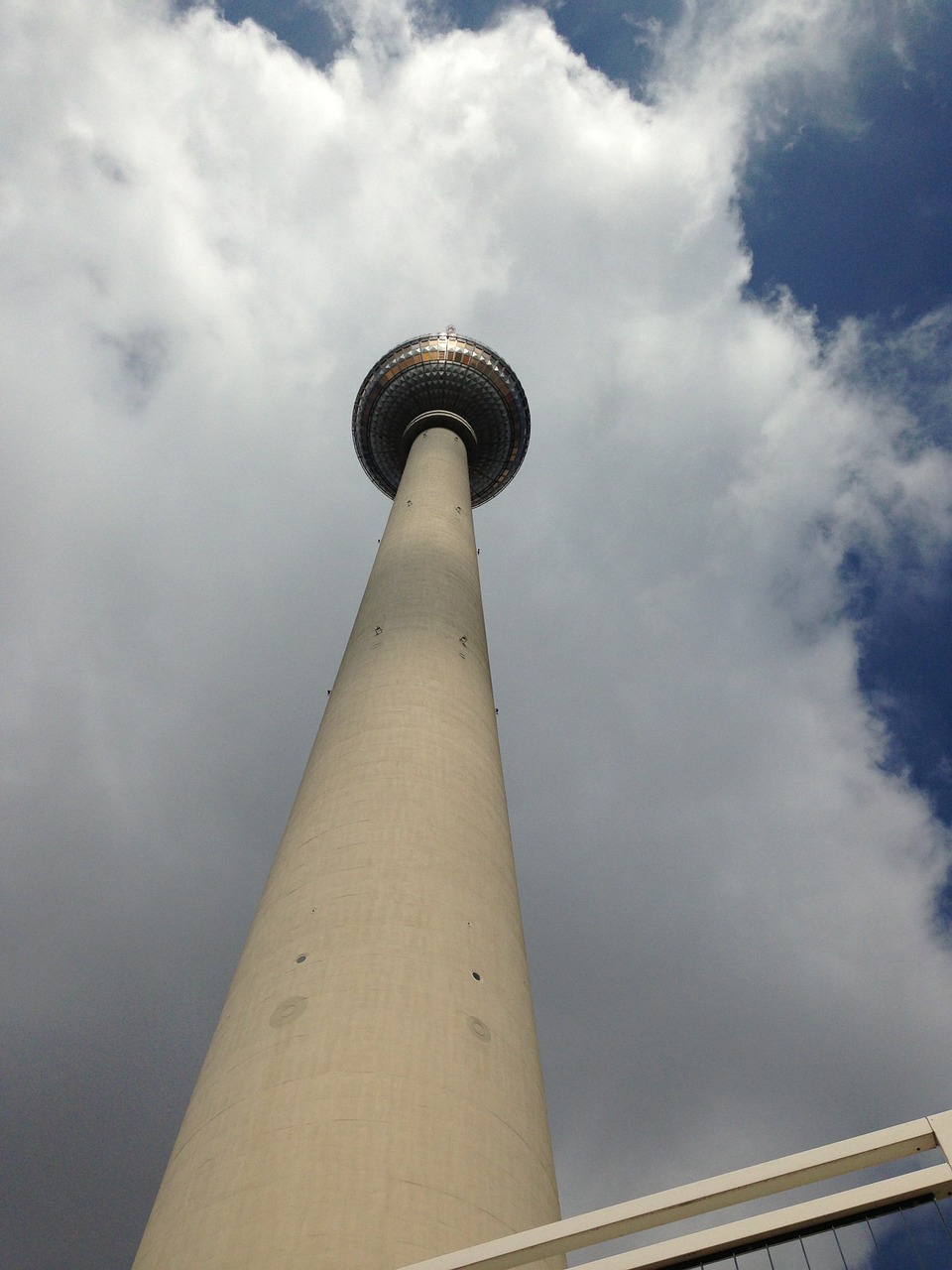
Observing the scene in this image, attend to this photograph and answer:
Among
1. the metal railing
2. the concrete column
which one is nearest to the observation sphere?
the concrete column

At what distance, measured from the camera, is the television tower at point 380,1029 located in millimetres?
9797

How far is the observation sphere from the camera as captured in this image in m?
42.6

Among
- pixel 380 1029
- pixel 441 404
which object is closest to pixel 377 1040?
Result: pixel 380 1029

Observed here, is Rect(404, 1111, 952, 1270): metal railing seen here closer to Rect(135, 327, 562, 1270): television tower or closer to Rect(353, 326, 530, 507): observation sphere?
Rect(135, 327, 562, 1270): television tower

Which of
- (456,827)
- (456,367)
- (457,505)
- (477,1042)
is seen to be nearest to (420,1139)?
(477,1042)

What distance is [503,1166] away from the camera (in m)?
11.2

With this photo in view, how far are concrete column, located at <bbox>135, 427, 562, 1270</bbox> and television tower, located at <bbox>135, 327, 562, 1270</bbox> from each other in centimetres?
3

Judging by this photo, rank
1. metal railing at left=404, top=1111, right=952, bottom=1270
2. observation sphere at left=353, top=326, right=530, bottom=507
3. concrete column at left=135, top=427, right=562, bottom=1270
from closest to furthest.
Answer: metal railing at left=404, top=1111, right=952, bottom=1270, concrete column at left=135, top=427, right=562, bottom=1270, observation sphere at left=353, top=326, right=530, bottom=507

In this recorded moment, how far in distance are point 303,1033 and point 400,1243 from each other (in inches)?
117

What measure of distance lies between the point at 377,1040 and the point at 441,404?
34.9 meters

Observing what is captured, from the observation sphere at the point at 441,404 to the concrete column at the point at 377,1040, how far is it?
25284 mm

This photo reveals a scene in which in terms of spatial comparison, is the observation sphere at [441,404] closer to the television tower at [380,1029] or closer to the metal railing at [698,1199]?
the television tower at [380,1029]

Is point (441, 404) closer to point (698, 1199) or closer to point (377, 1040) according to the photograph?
point (377, 1040)

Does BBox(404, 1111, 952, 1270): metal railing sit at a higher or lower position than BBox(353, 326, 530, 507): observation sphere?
lower
